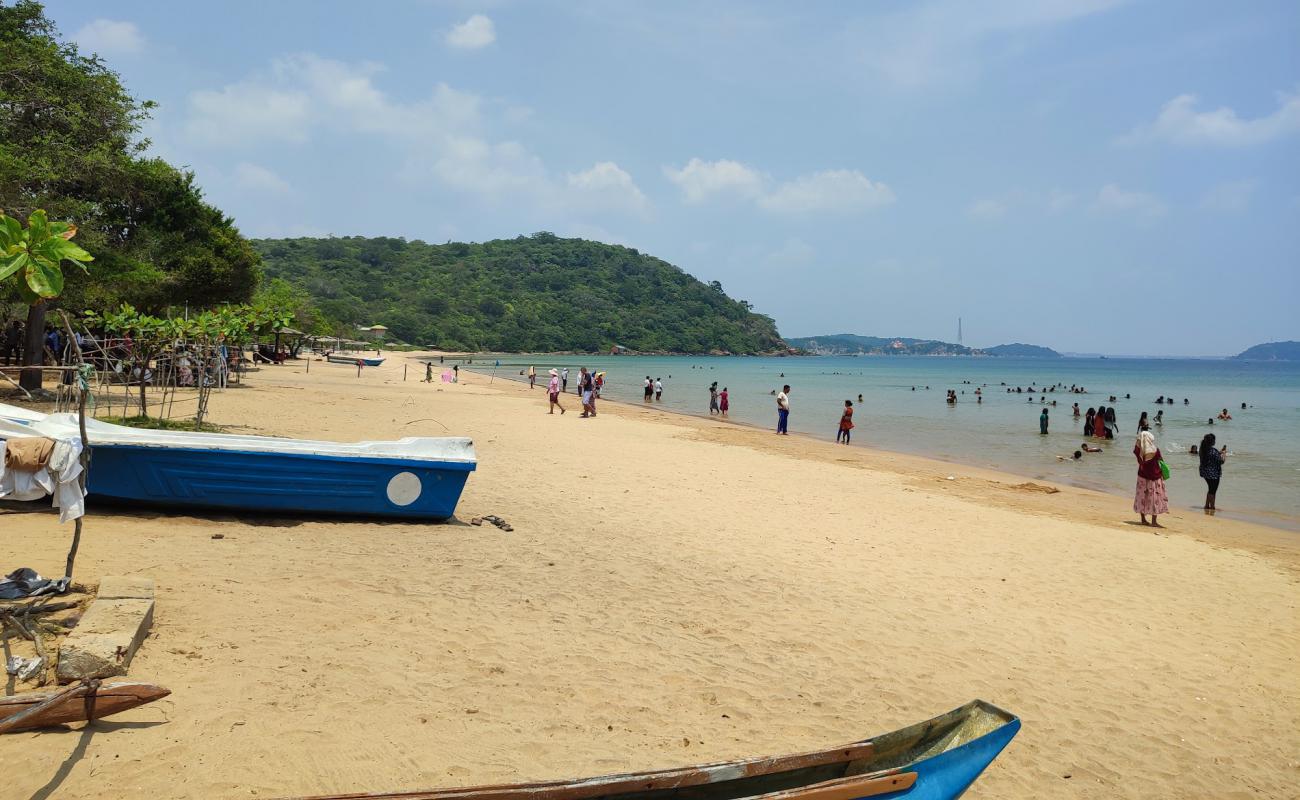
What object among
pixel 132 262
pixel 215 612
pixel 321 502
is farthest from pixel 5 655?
pixel 132 262

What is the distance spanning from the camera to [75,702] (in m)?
3.74

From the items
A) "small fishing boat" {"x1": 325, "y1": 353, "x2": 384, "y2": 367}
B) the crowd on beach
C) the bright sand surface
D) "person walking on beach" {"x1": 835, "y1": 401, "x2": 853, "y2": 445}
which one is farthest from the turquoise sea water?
"small fishing boat" {"x1": 325, "y1": 353, "x2": 384, "y2": 367}

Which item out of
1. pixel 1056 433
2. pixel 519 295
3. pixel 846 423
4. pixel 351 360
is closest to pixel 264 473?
pixel 846 423

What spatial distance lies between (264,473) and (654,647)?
4.42 meters

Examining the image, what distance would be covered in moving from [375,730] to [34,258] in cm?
298

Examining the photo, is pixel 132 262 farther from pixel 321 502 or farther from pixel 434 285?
pixel 434 285

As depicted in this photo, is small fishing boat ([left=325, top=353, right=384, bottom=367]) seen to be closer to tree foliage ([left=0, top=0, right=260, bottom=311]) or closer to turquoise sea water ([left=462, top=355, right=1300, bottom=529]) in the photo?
turquoise sea water ([left=462, top=355, right=1300, bottom=529])

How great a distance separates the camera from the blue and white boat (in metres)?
7.39

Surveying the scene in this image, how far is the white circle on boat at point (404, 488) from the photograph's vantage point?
809 centimetres

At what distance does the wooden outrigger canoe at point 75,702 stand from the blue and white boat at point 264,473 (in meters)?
3.90

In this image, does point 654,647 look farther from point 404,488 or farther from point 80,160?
point 80,160

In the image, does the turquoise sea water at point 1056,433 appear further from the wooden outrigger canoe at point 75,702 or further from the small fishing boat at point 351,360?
the wooden outrigger canoe at point 75,702

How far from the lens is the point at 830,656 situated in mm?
5602

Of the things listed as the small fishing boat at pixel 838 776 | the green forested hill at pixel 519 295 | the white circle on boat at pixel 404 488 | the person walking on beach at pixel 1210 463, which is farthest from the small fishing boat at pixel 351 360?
the small fishing boat at pixel 838 776
